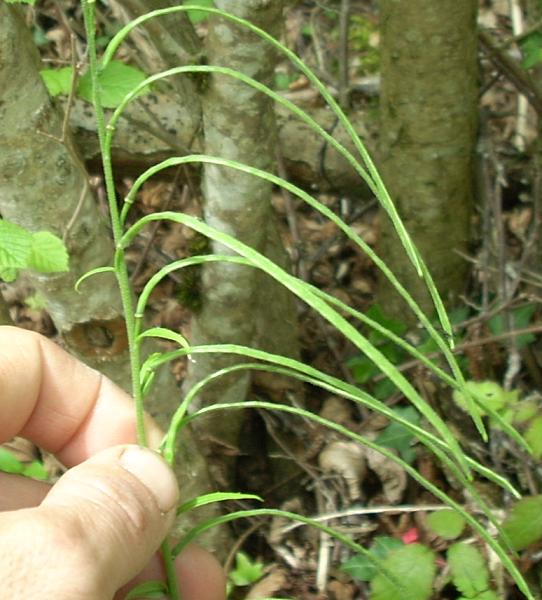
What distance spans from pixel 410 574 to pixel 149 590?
627 mm

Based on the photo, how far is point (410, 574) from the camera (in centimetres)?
148

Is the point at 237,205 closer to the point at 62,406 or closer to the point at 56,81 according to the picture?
the point at 56,81

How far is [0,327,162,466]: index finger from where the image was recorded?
126cm

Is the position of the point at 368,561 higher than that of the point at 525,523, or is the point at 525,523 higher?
the point at 525,523

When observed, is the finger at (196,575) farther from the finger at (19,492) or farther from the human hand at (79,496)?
the finger at (19,492)

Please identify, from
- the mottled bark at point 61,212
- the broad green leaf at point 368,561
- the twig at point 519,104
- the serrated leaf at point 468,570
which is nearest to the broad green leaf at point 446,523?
the serrated leaf at point 468,570

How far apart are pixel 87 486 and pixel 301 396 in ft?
3.67

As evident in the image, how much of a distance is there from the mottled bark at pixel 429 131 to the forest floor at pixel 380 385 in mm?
81

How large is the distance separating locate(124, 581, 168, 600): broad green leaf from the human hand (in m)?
0.02

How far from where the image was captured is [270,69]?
155 cm

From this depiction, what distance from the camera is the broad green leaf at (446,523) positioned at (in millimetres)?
1497

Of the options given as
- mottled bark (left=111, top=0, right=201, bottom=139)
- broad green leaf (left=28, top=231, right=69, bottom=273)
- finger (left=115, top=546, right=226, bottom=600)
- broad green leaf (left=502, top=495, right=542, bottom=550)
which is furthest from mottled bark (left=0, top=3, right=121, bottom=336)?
broad green leaf (left=502, top=495, right=542, bottom=550)

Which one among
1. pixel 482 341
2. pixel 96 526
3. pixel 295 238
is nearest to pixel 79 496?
pixel 96 526

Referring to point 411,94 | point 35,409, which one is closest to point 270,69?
point 411,94
